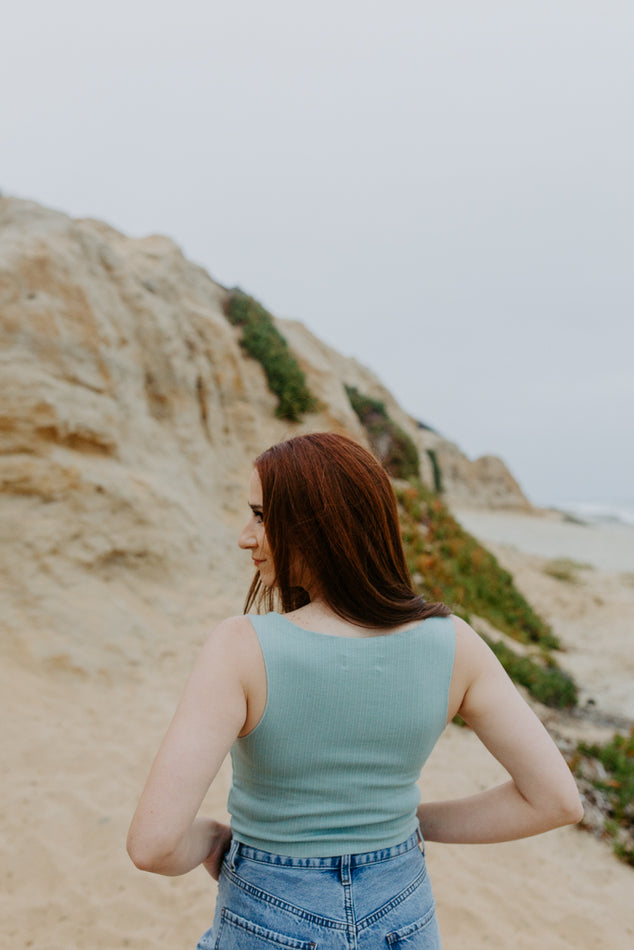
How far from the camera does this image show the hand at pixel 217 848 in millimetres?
1477

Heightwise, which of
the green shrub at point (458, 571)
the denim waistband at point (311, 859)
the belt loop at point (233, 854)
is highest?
the denim waistband at point (311, 859)

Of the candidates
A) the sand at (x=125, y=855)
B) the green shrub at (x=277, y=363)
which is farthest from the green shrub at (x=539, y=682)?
the green shrub at (x=277, y=363)

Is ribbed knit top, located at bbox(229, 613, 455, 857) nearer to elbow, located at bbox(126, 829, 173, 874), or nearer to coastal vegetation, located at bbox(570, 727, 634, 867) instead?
elbow, located at bbox(126, 829, 173, 874)

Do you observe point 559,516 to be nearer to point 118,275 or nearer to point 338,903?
point 118,275

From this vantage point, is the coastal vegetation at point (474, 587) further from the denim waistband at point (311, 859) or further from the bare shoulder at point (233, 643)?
the bare shoulder at point (233, 643)

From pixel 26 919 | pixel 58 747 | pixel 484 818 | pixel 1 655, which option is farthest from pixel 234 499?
pixel 484 818

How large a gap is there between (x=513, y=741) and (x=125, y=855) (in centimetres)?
314

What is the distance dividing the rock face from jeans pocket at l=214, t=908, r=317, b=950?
15.2 ft

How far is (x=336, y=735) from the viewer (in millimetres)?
1335

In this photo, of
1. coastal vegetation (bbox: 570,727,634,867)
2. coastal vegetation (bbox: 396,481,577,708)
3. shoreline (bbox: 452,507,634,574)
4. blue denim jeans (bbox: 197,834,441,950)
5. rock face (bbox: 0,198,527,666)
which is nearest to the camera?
blue denim jeans (bbox: 197,834,441,950)

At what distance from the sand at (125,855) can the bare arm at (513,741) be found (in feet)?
7.87

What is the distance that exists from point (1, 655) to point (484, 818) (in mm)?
4873

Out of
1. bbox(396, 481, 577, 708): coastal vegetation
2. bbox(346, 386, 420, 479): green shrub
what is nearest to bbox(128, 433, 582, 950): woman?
bbox(396, 481, 577, 708): coastal vegetation

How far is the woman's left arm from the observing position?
3.98ft
